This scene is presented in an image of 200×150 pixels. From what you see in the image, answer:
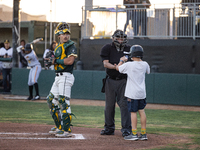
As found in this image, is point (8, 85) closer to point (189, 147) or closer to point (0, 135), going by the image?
point (0, 135)

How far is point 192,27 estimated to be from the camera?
14.8 meters

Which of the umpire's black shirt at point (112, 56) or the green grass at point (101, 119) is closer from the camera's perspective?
the umpire's black shirt at point (112, 56)

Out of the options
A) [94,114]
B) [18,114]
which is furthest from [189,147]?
[18,114]

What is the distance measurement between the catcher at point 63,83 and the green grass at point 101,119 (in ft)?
5.48

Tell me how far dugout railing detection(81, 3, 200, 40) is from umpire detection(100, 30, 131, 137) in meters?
8.20

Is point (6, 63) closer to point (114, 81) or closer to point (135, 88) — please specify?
point (114, 81)

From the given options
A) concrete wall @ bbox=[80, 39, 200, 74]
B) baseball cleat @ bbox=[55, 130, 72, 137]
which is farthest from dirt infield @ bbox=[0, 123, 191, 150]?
concrete wall @ bbox=[80, 39, 200, 74]

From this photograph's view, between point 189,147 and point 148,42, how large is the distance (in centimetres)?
967

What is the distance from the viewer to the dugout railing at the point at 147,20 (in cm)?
1485

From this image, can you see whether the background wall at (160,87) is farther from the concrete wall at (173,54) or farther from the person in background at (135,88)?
the person in background at (135,88)

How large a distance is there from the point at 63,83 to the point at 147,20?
9333 millimetres

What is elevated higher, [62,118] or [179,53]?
[179,53]

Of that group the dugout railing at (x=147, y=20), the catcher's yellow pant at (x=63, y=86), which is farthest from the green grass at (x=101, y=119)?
the dugout railing at (x=147, y=20)

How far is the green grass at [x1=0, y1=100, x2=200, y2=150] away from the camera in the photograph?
7743mm
